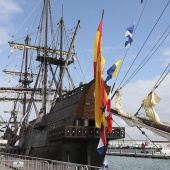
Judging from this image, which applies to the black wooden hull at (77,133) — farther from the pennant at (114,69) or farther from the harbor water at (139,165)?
the harbor water at (139,165)

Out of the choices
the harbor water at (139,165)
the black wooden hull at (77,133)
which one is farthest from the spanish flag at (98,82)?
the harbor water at (139,165)

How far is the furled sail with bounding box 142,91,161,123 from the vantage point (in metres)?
11.7

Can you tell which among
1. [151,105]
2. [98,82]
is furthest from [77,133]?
[151,105]

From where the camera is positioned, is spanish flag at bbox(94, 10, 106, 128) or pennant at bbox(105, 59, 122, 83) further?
pennant at bbox(105, 59, 122, 83)

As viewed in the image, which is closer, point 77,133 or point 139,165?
point 77,133

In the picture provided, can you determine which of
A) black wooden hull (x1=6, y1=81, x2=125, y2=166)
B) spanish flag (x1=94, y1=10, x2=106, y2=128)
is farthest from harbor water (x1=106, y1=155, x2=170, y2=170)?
spanish flag (x1=94, y1=10, x2=106, y2=128)

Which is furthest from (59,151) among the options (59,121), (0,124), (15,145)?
(0,124)

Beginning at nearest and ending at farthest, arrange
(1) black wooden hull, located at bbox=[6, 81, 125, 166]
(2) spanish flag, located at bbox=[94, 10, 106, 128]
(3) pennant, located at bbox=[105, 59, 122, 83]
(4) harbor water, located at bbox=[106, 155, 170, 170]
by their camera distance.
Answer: (2) spanish flag, located at bbox=[94, 10, 106, 128] < (3) pennant, located at bbox=[105, 59, 122, 83] < (1) black wooden hull, located at bbox=[6, 81, 125, 166] < (4) harbor water, located at bbox=[106, 155, 170, 170]

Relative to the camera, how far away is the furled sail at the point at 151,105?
11.7 meters

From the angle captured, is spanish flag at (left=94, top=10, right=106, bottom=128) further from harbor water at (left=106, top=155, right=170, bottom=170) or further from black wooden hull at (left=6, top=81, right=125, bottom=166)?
harbor water at (left=106, top=155, right=170, bottom=170)

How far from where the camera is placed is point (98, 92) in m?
13.8

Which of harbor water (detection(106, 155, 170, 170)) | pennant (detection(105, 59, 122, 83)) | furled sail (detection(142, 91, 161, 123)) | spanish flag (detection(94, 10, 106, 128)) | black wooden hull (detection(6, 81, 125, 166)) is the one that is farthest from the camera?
harbor water (detection(106, 155, 170, 170))

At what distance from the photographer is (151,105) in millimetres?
11859

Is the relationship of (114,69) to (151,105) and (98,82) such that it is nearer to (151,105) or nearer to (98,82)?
(98,82)
